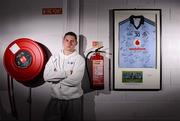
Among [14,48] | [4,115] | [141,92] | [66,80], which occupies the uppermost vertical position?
[14,48]

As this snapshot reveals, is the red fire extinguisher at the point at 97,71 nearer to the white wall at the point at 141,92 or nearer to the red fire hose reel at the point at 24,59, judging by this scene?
the white wall at the point at 141,92

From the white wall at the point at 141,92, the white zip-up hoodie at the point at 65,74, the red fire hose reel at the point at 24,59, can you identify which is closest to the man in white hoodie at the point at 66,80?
the white zip-up hoodie at the point at 65,74

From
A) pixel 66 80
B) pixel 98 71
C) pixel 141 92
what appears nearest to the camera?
pixel 66 80

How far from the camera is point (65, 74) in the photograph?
9.61ft

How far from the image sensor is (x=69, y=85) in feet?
9.61

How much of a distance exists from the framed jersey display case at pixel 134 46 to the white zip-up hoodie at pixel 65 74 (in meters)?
0.49

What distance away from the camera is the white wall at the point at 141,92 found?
10.4 ft

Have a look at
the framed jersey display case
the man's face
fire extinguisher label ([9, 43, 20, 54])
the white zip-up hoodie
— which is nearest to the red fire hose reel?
fire extinguisher label ([9, 43, 20, 54])

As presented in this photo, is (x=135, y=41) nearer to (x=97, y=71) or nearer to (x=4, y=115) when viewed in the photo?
(x=97, y=71)

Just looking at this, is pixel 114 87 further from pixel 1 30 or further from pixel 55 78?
pixel 1 30

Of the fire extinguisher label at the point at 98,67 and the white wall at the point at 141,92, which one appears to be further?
the white wall at the point at 141,92

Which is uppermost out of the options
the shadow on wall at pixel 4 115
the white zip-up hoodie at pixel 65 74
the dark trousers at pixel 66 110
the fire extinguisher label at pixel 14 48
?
the fire extinguisher label at pixel 14 48

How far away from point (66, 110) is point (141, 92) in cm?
99

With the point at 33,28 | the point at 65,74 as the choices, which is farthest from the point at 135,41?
the point at 33,28
